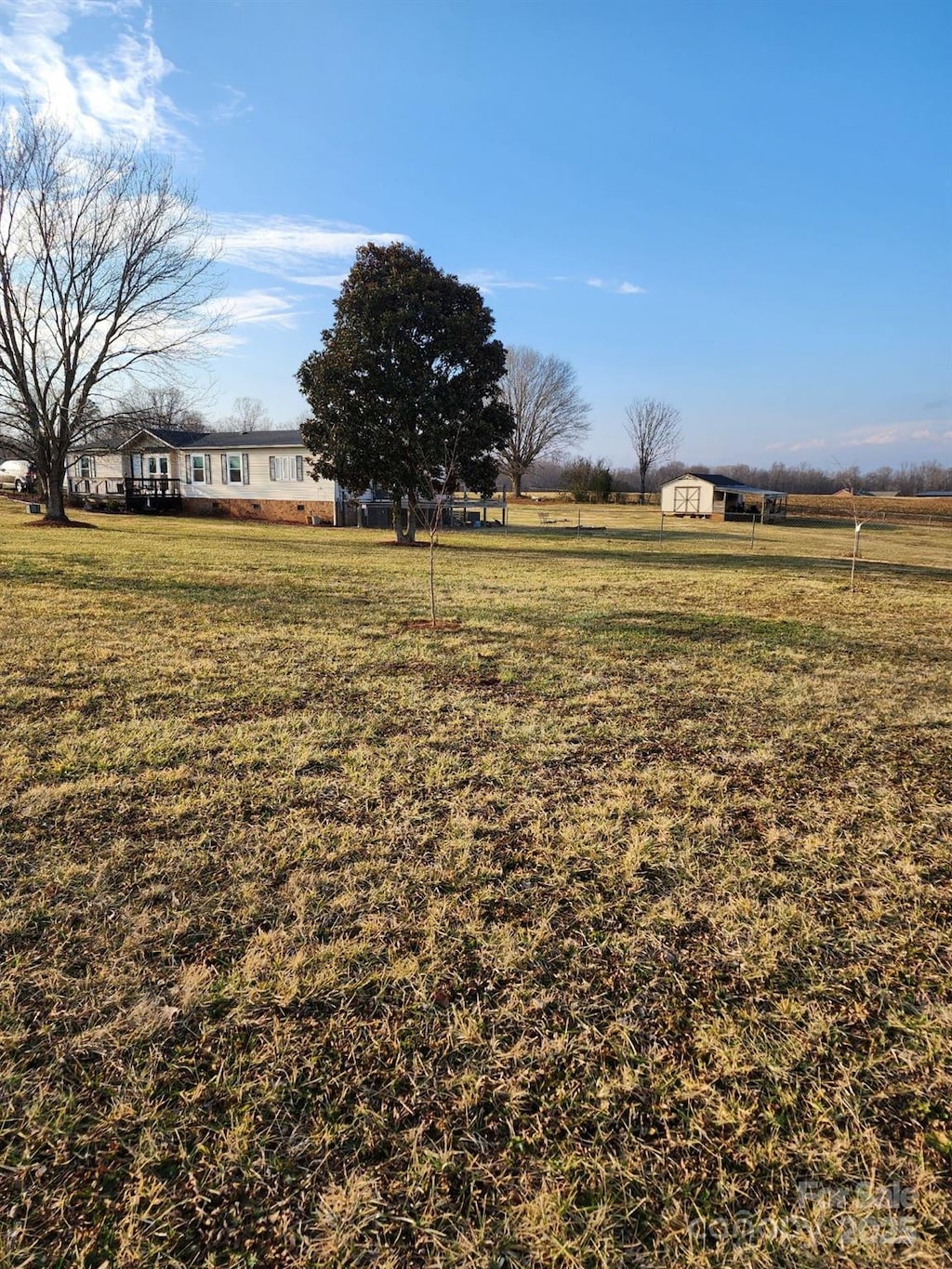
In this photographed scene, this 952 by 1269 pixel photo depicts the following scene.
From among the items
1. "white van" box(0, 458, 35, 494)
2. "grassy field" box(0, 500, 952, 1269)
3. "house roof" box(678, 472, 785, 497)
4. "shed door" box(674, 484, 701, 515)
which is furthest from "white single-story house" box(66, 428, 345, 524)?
"house roof" box(678, 472, 785, 497)

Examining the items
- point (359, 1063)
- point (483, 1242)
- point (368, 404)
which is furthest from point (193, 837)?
point (368, 404)

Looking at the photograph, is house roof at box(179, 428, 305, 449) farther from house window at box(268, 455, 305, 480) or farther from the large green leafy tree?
the large green leafy tree

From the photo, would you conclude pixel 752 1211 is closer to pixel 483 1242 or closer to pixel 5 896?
pixel 483 1242

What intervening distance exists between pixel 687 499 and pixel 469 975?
169 ft

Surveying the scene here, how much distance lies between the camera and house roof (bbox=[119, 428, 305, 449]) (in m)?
30.5

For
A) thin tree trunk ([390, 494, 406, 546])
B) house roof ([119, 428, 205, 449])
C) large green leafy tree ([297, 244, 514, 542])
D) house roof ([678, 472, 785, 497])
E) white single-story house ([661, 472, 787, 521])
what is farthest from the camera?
white single-story house ([661, 472, 787, 521])

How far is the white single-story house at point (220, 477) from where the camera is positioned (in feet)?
98.3

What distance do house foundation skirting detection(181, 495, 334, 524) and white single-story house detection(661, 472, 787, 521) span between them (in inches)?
1115

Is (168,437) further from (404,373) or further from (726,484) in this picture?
(726,484)

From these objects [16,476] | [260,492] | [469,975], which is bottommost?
[469,975]

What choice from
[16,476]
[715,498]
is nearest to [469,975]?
[715,498]

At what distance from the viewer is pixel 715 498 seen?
48156 mm

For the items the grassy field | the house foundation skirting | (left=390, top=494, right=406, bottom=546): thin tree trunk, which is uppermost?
the house foundation skirting

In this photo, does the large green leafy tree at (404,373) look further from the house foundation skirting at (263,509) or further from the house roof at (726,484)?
the house roof at (726,484)
